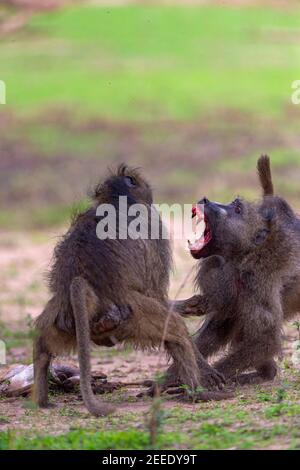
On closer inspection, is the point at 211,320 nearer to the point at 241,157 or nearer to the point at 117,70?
the point at 241,157

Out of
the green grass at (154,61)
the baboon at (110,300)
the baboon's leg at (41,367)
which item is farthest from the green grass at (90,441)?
the green grass at (154,61)

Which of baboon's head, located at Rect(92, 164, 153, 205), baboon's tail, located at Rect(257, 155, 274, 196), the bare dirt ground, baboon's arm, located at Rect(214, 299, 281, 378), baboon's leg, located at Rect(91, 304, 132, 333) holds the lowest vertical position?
the bare dirt ground

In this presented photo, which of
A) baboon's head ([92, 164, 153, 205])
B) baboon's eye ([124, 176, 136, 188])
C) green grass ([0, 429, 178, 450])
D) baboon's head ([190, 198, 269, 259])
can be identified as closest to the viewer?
green grass ([0, 429, 178, 450])

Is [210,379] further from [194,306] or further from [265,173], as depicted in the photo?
[265,173]

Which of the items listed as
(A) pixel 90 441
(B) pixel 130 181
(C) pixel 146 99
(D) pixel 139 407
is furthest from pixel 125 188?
(C) pixel 146 99

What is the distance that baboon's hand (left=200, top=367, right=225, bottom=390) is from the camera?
19.5ft

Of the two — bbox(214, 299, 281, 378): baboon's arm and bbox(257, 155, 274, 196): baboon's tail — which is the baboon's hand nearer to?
bbox(214, 299, 281, 378): baboon's arm

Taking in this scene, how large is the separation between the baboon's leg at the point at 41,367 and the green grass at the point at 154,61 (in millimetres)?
12772

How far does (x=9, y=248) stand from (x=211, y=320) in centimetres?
720

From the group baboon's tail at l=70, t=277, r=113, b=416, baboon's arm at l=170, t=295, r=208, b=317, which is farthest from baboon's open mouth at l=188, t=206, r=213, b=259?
baboon's tail at l=70, t=277, r=113, b=416

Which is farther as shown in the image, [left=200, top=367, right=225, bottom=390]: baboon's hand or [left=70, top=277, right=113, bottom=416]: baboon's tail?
[left=200, top=367, right=225, bottom=390]: baboon's hand

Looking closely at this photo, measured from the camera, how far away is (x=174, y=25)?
73.9 feet

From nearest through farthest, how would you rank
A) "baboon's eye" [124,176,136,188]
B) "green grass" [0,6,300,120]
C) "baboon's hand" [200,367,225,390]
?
"baboon's hand" [200,367,225,390] < "baboon's eye" [124,176,136,188] < "green grass" [0,6,300,120]

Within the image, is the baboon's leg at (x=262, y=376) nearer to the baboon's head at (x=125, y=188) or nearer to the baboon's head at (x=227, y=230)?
the baboon's head at (x=227, y=230)
